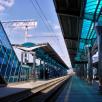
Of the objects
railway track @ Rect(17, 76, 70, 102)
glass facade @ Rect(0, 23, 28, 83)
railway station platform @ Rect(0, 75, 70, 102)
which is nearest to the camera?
railway station platform @ Rect(0, 75, 70, 102)

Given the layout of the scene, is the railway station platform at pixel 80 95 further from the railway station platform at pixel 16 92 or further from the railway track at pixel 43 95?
the railway station platform at pixel 16 92

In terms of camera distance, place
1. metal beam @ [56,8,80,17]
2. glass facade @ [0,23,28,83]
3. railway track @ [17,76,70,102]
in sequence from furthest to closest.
→ glass facade @ [0,23,28,83] < metal beam @ [56,8,80,17] < railway track @ [17,76,70,102]

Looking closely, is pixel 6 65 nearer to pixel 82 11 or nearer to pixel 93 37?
pixel 82 11

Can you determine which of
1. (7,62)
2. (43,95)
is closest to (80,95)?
(43,95)

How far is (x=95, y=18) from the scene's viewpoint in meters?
31.2

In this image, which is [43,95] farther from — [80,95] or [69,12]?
[69,12]

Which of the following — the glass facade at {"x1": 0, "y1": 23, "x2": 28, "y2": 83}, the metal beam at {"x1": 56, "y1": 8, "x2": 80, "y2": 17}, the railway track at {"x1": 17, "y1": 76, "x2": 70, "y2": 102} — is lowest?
the railway track at {"x1": 17, "y1": 76, "x2": 70, "y2": 102}

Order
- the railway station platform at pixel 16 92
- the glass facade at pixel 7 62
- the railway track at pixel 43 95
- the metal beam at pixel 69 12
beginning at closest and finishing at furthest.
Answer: the railway station platform at pixel 16 92 → the railway track at pixel 43 95 → the metal beam at pixel 69 12 → the glass facade at pixel 7 62

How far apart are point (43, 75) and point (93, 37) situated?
85.5 feet

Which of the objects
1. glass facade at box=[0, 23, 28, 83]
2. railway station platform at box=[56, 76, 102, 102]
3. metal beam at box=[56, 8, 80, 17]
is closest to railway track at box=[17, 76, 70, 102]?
railway station platform at box=[56, 76, 102, 102]

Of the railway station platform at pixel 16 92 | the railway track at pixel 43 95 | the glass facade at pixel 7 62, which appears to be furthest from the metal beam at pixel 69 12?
the railway station platform at pixel 16 92

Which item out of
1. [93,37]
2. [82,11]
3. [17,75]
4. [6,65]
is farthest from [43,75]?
[82,11]

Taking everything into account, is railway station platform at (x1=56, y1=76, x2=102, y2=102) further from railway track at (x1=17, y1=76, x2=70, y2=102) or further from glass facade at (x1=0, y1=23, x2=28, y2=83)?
glass facade at (x1=0, y1=23, x2=28, y2=83)

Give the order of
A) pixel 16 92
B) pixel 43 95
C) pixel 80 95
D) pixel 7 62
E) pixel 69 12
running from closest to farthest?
pixel 80 95, pixel 16 92, pixel 43 95, pixel 69 12, pixel 7 62
